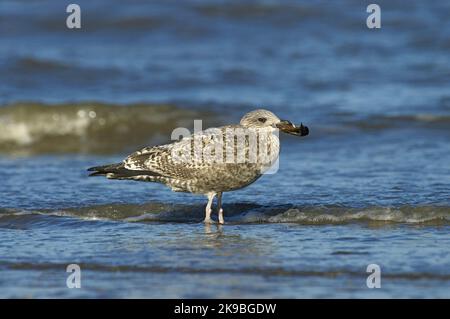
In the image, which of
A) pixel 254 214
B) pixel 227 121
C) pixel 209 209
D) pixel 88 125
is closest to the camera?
pixel 209 209

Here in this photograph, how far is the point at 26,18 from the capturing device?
17.4m

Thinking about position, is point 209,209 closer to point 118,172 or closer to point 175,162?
point 175,162

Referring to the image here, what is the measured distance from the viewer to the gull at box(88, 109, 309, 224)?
24.2ft

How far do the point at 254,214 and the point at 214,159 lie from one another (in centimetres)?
91

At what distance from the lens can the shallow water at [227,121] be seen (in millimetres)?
6352

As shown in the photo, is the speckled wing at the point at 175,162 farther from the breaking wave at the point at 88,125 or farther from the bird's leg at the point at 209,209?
the breaking wave at the point at 88,125

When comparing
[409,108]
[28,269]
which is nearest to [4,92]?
[409,108]

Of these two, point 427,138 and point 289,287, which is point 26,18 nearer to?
point 427,138

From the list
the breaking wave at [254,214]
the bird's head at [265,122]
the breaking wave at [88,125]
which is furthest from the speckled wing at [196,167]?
the breaking wave at [88,125]

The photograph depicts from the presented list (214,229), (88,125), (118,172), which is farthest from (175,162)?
(88,125)

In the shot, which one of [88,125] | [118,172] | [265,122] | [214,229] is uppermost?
[265,122]

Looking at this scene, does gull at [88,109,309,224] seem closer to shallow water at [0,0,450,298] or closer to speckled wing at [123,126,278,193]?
speckled wing at [123,126,278,193]

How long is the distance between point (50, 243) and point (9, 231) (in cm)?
62

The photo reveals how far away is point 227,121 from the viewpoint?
12.6m
